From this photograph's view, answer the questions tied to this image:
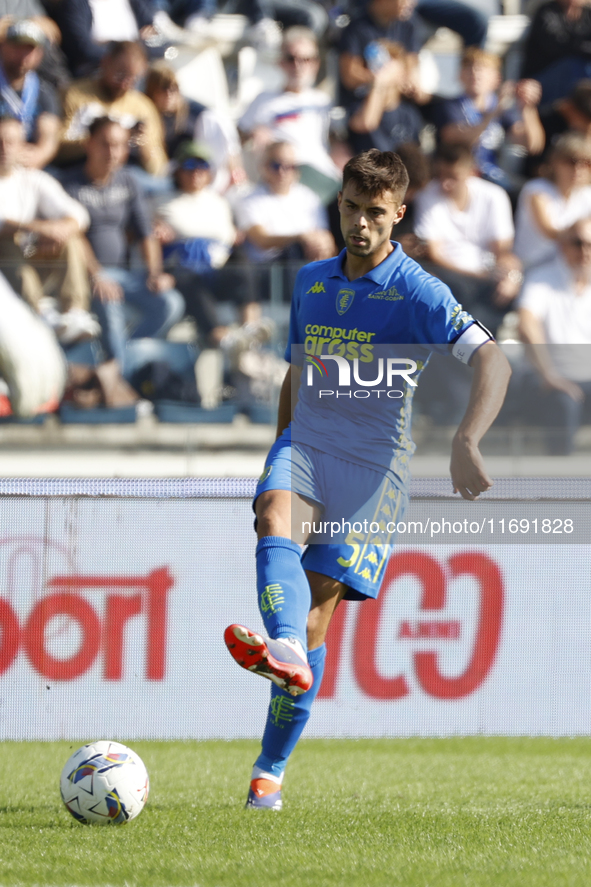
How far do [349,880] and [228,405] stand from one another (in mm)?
4405

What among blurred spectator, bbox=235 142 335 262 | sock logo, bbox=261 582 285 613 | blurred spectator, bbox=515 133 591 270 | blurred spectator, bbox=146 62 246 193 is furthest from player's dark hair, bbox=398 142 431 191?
sock logo, bbox=261 582 285 613

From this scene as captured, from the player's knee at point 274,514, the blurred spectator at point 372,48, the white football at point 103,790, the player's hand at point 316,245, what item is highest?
the blurred spectator at point 372,48

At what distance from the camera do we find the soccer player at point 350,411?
3.86m

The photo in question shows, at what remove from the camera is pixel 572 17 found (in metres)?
10.5

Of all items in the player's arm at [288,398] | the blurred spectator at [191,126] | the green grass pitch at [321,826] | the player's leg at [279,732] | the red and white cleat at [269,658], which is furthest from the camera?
the blurred spectator at [191,126]

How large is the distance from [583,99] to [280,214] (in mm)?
3027

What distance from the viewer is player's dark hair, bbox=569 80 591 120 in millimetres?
9695

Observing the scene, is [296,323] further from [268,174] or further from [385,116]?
[385,116]

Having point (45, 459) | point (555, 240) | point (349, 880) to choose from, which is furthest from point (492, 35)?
point (349, 880)

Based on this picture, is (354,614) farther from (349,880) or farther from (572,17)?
(572,17)

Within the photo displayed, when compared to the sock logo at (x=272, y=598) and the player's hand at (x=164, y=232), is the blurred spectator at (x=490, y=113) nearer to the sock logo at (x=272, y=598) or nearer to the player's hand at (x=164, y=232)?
the player's hand at (x=164, y=232)

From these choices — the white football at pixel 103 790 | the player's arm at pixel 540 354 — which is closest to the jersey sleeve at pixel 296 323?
the white football at pixel 103 790

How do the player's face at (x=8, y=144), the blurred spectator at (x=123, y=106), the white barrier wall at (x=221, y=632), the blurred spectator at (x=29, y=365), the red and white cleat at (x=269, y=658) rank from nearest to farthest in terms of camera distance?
the red and white cleat at (x=269, y=658), the white barrier wall at (x=221, y=632), the blurred spectator at (x=29, y=365), the player's face at (x=8, y=144), the blurred spectator at (x=123, y=106)

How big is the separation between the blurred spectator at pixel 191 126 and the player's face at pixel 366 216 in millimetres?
5630
